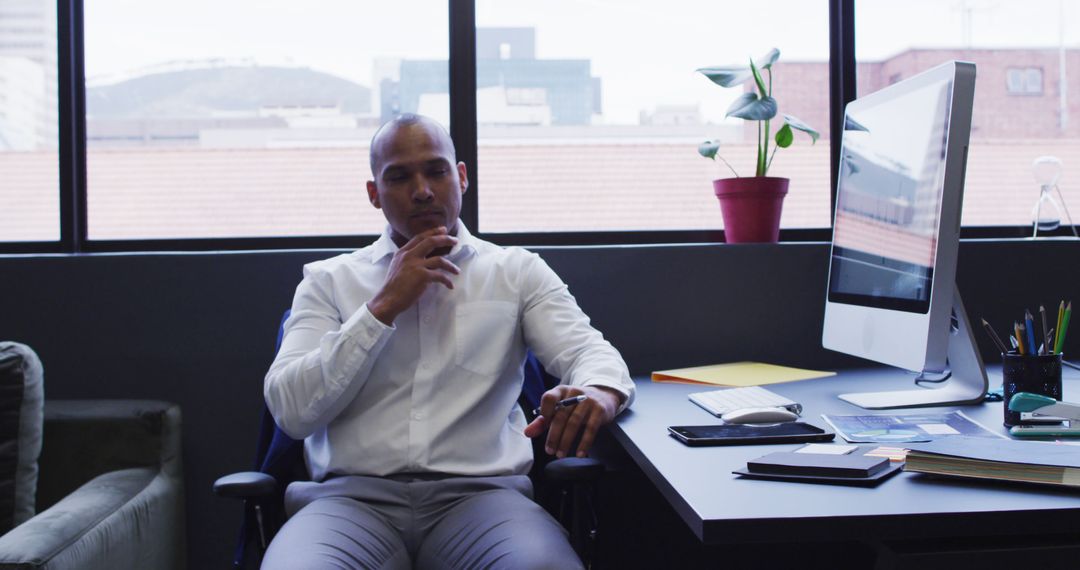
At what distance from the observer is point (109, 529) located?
176cm

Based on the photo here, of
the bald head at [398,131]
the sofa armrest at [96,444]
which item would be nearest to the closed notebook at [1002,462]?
the bald head at [398,131]

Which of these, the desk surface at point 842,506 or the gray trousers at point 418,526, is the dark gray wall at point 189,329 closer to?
the gray trousers at point 418,526

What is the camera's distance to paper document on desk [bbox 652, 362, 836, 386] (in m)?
2.04

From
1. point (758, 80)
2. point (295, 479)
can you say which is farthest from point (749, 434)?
point (758, 80)

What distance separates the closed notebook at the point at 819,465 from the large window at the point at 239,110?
5.32 ft

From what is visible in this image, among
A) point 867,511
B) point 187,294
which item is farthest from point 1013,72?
point 187,294

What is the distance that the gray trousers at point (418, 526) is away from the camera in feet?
4.77

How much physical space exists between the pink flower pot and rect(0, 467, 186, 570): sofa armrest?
163 centimetres

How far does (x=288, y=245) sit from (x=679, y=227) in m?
1.17

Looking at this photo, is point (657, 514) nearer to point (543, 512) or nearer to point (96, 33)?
point (543, 512)

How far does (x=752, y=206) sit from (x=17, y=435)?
1.90 meters

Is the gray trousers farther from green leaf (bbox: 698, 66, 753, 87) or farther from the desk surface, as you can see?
green leaf (bbox: 698, 66, 753, 87)

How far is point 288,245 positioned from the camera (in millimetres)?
2539

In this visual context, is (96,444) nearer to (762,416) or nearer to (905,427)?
(762,416)
